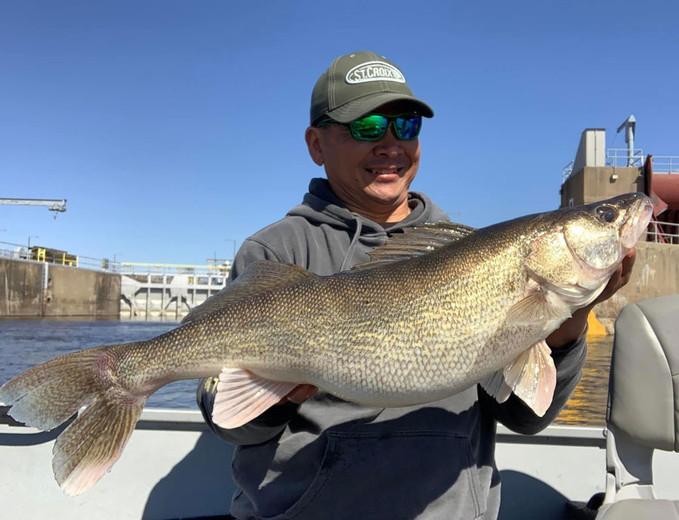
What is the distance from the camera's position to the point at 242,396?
78.7 inches

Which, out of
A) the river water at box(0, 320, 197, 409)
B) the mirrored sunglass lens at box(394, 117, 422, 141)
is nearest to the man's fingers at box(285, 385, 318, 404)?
the mirrored sunglass lens at box(394, 117, 422, 141)

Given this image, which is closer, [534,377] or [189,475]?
[534,377]

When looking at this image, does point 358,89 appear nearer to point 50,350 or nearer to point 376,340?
point 376,340

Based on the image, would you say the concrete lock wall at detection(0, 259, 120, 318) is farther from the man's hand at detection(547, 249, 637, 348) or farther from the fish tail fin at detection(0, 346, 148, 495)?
the man's hand at detection(547, 249, 637, 348)

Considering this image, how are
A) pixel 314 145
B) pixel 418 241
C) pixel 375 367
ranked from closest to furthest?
pixel 375 367, pixel 418 241, pixel 314 145

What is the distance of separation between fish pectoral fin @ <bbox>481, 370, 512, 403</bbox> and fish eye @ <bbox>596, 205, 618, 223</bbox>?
73 cm

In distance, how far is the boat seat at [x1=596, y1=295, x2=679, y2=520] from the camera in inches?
93.2

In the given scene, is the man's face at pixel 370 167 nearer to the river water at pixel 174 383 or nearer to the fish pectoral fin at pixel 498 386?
the fish pectoral fin at pixel 498 386

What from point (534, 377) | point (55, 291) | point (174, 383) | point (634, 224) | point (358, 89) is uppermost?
point (358, 89)

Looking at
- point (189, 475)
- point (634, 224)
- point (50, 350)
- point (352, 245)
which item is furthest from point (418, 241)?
point (50, 350)

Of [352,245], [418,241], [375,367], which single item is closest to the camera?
[375,367]

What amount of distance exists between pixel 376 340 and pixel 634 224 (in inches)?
43.5

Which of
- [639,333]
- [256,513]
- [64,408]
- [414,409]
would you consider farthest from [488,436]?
[64,408]

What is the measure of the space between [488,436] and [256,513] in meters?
1.06
